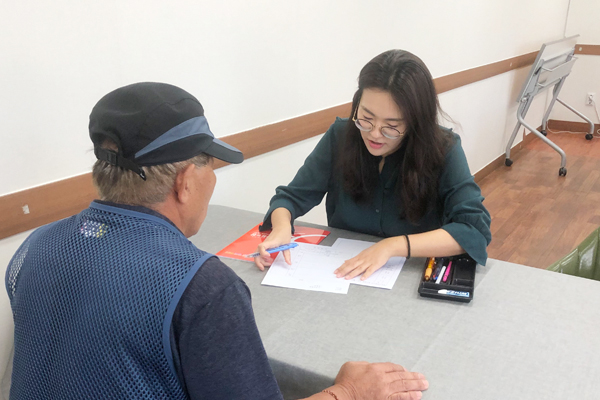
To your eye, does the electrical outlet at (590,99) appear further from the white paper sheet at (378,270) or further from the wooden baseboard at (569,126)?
the white paper sheet at (378,270)

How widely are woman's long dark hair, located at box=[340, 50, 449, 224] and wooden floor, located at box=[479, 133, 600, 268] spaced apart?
1.74m

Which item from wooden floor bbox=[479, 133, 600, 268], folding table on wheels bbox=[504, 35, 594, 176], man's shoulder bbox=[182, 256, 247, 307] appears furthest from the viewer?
folding table on wheels bbox=[504, 35, 594, 176]

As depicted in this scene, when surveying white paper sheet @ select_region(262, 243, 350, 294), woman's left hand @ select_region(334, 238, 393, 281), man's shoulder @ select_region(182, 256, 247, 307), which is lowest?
white paper sheet @ select_region(262, 243, 350, 294)

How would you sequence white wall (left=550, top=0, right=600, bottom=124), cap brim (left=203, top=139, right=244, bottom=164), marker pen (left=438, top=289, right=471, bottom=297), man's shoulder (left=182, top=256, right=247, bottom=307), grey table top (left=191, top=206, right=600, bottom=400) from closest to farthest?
man's shoulder (left=182, top=256, right=247, bottom=307), cap brim (left=203, top=139, right=244, bottom=164), grey table top (left=191, top=206, right=600, bottom=400), marker pen (left=438, top=289, right=471, bottom=297), white wall (left=550, top=0, right=600, bottom=124)

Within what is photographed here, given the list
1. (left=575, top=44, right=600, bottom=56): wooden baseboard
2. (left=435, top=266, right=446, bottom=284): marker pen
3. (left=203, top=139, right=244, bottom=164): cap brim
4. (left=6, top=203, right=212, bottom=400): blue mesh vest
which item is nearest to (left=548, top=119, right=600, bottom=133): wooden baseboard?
(left=575, top=44, right=600, bottom=56): wooden baseboard

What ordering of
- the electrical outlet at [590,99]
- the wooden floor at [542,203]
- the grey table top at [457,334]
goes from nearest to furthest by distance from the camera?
1. the grey table top at [457,334]
2. the wooden floor at [542,203]
3. the electrical outlet at [590,99]

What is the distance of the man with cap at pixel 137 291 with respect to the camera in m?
0.66

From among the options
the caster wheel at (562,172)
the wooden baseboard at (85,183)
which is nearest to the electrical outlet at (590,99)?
the caster wheel at (562,172)

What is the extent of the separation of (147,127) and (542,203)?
3.86 m

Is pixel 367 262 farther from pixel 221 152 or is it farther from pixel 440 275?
pixel 221 152

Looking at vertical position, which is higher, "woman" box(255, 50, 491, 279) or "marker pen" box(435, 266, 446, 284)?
"woman" box(255, 50, 491, 279)

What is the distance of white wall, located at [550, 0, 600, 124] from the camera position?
5.80 m

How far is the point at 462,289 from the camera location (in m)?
1.23

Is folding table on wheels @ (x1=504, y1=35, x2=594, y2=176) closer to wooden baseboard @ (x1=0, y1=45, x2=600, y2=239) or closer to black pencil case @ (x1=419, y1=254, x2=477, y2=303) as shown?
wooden baseboard @ (x1=0, y1=45, x2=600, y2=239)
